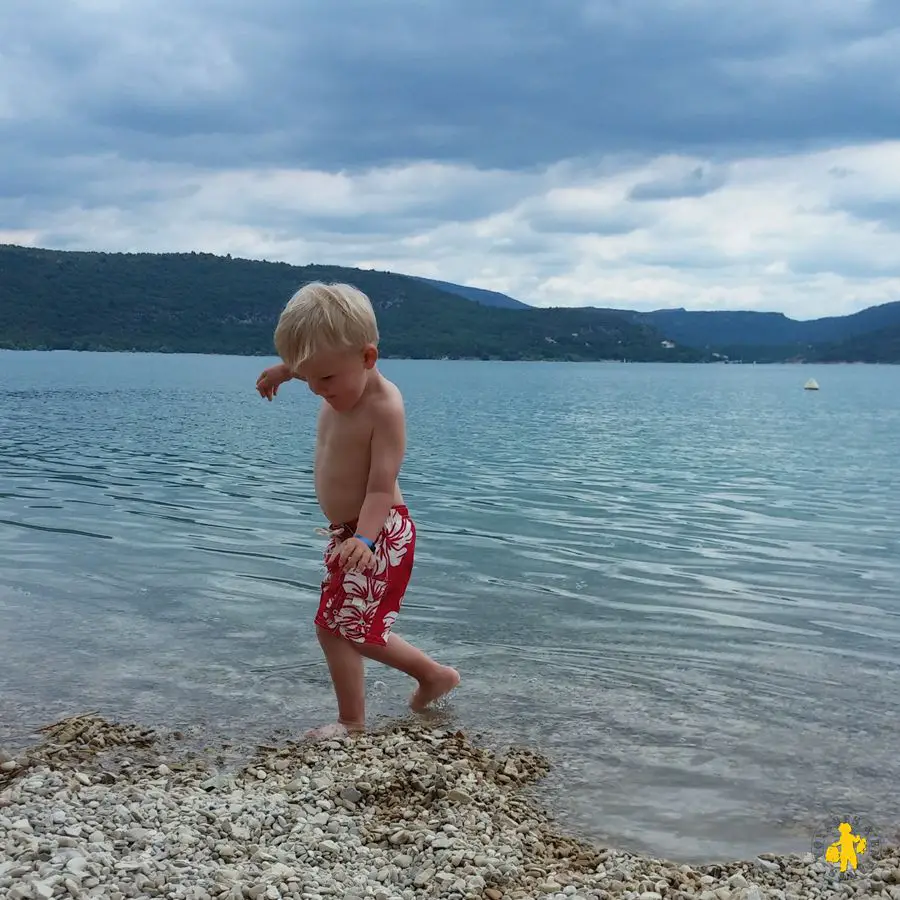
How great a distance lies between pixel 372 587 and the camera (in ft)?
19.4

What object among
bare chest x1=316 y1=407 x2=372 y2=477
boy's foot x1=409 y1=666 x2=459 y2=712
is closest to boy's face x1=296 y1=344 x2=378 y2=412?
bare chest x1=316 y1=407 x2=372 y2=477

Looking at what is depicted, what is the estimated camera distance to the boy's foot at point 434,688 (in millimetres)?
6703

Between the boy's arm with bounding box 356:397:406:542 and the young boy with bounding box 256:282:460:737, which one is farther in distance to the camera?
the boy's arm with bounding box 356:397:406:542

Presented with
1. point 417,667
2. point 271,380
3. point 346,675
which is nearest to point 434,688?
point 417,667

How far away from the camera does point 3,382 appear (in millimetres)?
72500

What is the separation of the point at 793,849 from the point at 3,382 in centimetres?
7473

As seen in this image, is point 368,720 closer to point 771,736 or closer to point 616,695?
point 616,695

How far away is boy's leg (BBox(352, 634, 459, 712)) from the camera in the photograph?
6.29 meters

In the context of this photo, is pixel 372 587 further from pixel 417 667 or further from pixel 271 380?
pixel 271 380

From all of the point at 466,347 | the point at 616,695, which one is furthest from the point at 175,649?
the point at 466,347

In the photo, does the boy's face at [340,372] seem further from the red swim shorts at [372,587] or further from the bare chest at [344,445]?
the red swim shorts at [372,587]

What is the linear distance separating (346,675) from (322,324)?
2.10 metres

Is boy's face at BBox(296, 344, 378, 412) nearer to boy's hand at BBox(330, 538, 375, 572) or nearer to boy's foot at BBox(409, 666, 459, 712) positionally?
boy's hand at BBox(330, 538, 375, 572)
